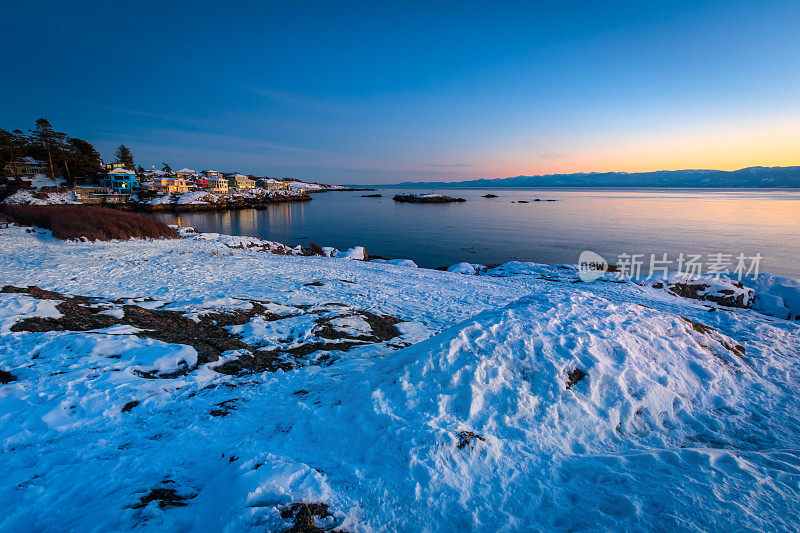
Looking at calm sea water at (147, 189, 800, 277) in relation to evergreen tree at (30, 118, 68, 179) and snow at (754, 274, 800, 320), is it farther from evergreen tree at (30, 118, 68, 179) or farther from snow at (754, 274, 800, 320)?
evergreen tree at (30, 118, 68, 179)

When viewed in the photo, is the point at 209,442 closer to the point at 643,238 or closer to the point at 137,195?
the point at 643,238

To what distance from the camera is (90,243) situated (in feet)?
67.0

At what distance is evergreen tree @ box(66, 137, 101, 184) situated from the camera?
69569mm

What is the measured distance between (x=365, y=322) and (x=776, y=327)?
1095 centimetres

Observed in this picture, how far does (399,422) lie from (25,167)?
10145 cm

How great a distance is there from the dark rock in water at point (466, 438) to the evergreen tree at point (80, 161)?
98.0 metres

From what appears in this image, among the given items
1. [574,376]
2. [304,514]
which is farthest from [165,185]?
[574,376]

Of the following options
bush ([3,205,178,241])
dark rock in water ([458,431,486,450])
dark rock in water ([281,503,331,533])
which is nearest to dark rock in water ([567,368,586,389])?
dark rock in water ([458,431,486,450])

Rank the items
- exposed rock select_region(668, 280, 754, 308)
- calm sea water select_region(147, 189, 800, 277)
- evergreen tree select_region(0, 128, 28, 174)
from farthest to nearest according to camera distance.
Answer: evergreen tree select_region(0, 128, 28, 174)
calm sea water select_region(147, 189, 800, 277)
exposed rock select_region(668, 280, 754, 308)

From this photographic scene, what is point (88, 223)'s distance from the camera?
22797 mm

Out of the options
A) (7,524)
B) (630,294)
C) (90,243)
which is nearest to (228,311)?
(7,524)

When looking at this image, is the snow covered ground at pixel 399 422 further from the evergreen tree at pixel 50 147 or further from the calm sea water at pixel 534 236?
the evergreen tree at pixel 50 147

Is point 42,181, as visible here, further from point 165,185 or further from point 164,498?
point 164,498

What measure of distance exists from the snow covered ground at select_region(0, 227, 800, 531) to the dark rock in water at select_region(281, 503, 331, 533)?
2 cm
